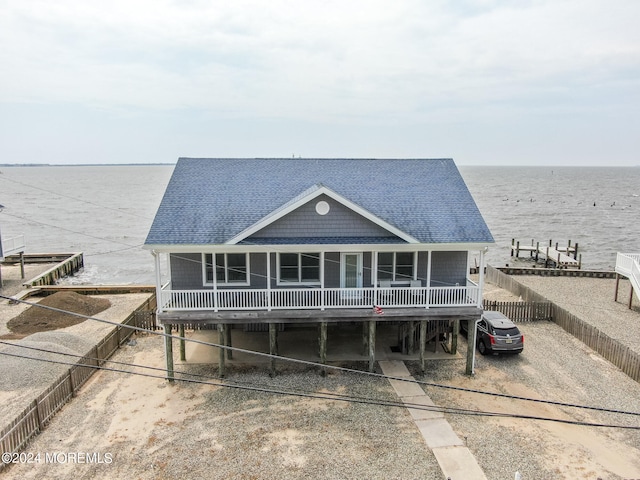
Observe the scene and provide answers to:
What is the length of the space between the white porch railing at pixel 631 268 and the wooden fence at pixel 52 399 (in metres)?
26.3

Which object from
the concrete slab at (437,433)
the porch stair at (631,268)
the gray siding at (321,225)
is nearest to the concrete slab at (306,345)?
the concrete slab at (437,433)

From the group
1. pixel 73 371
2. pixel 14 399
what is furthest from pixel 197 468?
pixel 14 399

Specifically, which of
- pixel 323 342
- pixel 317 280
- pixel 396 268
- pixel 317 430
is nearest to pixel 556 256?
pixel 396 268

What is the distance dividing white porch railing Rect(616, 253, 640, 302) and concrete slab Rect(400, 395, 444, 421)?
16.6 metres

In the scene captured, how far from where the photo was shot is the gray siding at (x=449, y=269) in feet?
62.2

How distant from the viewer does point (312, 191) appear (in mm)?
Result: 16875

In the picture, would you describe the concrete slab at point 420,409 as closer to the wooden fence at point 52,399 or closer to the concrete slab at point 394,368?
the concrete slab at point 394,368

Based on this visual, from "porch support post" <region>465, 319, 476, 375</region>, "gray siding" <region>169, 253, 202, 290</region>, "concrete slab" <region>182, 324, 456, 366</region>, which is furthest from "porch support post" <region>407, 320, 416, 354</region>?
"gray siding" <region>169, 253, 202, 290</region>

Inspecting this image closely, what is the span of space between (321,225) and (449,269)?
5987 mm

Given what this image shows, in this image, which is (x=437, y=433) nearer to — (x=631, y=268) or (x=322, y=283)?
(x=322, y=283)

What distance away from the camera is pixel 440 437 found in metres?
13.8

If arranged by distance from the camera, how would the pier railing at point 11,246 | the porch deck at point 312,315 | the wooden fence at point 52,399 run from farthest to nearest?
the pier railing at point 11,246 → the porch deck at point 312,315 → the wooden fence at point 52,399

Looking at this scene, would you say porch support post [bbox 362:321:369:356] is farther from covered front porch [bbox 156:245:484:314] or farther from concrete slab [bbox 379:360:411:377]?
covered front porch [bbox 156:245:484:314]

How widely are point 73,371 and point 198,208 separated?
7493mm
